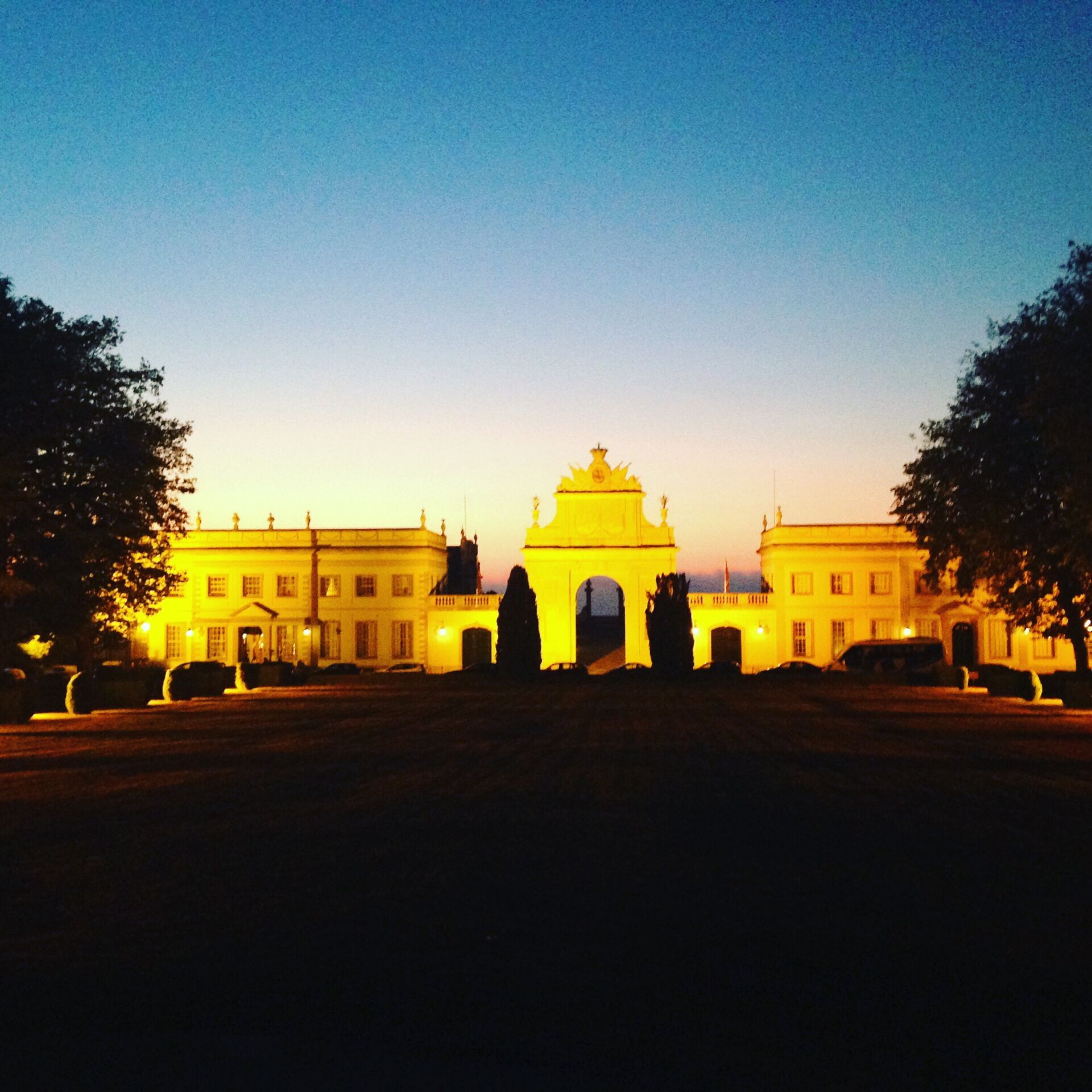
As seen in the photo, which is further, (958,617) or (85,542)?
(958,617)

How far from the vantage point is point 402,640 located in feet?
237

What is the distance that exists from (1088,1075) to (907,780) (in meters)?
11.5

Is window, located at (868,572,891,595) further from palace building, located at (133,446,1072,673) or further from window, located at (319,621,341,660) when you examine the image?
window, located at (319,621,341,660)

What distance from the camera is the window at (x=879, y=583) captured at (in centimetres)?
6938

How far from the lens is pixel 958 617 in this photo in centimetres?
6781

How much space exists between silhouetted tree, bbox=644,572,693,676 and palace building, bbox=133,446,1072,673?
13.7m

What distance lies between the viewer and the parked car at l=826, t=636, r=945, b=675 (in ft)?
192

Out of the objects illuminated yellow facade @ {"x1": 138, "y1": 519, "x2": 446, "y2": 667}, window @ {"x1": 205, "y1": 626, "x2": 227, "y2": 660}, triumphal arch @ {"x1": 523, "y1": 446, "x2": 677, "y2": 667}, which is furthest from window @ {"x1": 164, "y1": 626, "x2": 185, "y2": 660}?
triumphal arch @ {"x1": 523, "y1": 446, "x2": 677, "y2": 667}

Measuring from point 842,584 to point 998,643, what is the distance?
332 inches

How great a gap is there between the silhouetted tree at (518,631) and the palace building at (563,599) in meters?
14.0

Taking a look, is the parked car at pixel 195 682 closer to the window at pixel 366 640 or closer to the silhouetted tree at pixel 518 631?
the silhouetted tree at pixel 518 631

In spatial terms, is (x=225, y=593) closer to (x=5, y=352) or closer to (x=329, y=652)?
(x=329, y=652)

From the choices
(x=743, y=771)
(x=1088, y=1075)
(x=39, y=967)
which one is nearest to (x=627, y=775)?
(x=743, y=771)

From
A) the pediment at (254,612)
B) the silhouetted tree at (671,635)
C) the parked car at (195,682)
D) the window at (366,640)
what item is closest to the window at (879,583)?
the silhouetted tree at (671,635)
